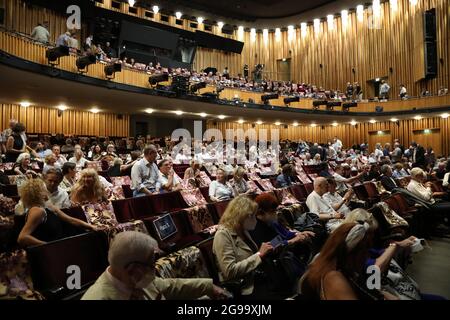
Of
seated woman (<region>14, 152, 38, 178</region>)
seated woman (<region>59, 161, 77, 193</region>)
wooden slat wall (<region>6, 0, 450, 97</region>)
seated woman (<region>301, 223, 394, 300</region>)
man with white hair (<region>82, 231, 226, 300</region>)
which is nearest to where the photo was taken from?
man with white hair (<region>82, 231, 226, 300</region>)

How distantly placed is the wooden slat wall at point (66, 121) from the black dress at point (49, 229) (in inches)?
434

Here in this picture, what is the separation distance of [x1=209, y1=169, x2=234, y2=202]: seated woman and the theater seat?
6.90 ft

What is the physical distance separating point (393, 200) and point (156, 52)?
557 inches

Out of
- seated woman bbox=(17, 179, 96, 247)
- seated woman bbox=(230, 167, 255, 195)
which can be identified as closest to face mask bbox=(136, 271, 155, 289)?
seated woman bbox=(17, 179, 96, 247)

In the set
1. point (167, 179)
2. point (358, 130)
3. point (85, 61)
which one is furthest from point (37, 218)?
point (358, 130)

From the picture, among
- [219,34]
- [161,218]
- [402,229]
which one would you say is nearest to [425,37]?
Answer: [219,34]

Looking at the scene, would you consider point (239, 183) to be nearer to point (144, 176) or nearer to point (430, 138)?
point (144, 176)

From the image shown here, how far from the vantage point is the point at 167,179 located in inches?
185

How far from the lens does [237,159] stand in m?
9.30

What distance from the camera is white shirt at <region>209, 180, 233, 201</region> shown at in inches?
178

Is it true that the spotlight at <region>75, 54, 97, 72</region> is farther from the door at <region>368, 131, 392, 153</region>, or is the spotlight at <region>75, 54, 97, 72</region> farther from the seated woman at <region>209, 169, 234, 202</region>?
the door at <region>368, 131, 392, 153</region>

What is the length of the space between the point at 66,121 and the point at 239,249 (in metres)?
13.1

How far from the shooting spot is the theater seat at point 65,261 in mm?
1938
